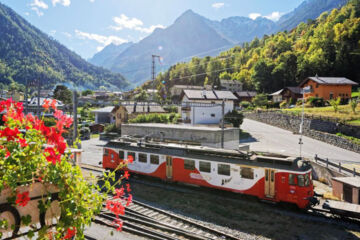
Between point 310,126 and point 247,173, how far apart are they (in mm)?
28683

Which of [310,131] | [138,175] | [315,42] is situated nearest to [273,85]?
[315,42]

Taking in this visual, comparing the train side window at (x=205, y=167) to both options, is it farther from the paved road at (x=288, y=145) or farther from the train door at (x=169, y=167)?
the paved road at (x=288, y=145)

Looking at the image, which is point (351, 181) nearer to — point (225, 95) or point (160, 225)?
point (160, 225)

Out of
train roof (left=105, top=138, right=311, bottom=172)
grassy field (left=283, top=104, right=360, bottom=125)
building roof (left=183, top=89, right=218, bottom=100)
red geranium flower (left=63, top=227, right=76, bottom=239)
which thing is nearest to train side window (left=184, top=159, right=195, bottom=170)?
train roof (left=105, top=138, right=311, bottom=172)

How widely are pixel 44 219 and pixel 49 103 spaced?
5.04ft

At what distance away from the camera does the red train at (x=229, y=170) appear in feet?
47.7

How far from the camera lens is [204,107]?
1823 inches

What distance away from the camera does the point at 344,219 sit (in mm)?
13797

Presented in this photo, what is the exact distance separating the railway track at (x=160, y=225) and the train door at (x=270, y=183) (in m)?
4.49

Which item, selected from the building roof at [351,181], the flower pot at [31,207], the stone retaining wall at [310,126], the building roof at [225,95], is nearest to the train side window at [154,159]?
the building roof at [351,181]

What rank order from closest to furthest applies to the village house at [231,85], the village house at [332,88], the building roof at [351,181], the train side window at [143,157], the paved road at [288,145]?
the building roof at [351,181], the train side window at [143,157], the paved road at [288,145], the village house at [332,88], the village house at [231,85]

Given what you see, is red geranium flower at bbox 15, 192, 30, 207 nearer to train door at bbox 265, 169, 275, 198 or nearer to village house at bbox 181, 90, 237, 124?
train door at bbox 265, 169, 275, 198

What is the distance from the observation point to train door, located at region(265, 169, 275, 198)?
15062mm

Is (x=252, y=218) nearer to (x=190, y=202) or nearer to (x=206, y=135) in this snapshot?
(x=190, y=202)
